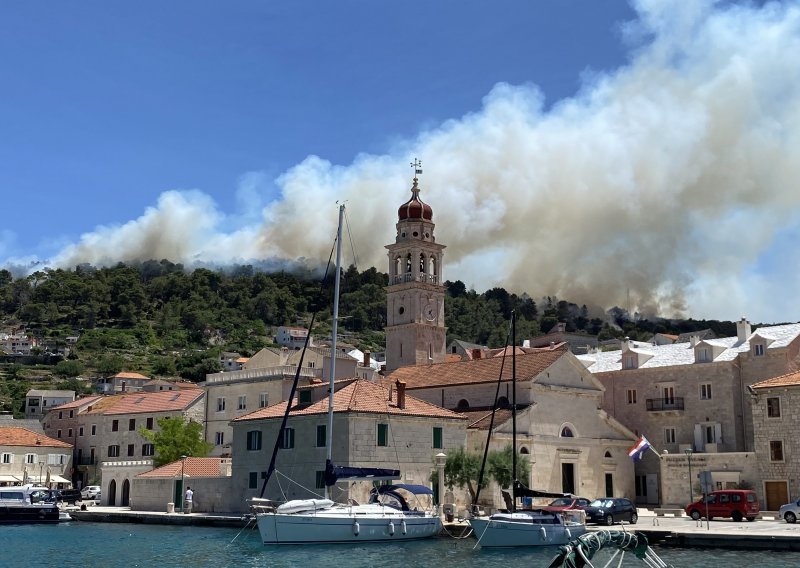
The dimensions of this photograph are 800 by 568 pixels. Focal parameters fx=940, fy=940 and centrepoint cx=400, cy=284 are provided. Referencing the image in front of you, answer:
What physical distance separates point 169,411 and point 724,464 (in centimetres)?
4543

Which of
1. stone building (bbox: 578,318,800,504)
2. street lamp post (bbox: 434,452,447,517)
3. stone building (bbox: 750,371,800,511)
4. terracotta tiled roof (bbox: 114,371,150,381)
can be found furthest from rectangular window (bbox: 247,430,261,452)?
terracotta tiled roof (bbox: 114,371,150,381)

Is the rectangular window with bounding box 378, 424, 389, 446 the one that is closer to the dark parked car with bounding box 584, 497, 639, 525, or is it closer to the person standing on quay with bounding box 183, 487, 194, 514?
the dark parked car with bounding box 584, 497, 639, 525

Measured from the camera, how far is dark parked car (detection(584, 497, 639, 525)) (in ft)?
158

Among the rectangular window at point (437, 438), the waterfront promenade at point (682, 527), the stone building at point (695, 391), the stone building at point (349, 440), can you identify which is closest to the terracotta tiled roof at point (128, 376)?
the waterfront promenade at point (682, 527)

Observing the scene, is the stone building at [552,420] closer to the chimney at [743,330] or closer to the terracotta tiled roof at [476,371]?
the terracotta tiled roof at [476,371]

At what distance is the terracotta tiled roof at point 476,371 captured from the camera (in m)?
63.0

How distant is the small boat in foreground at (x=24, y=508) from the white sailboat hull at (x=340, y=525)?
81.2ft

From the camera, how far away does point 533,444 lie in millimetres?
59688

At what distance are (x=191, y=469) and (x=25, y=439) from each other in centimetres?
3382

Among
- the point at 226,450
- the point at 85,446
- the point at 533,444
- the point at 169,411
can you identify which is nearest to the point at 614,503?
the point at 533,444

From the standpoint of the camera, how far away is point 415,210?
293 ft

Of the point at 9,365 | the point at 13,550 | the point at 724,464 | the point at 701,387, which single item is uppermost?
the point at 9,365

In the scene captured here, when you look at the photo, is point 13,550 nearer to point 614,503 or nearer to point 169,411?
point 614,503

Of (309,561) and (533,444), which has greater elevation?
(533,444)
